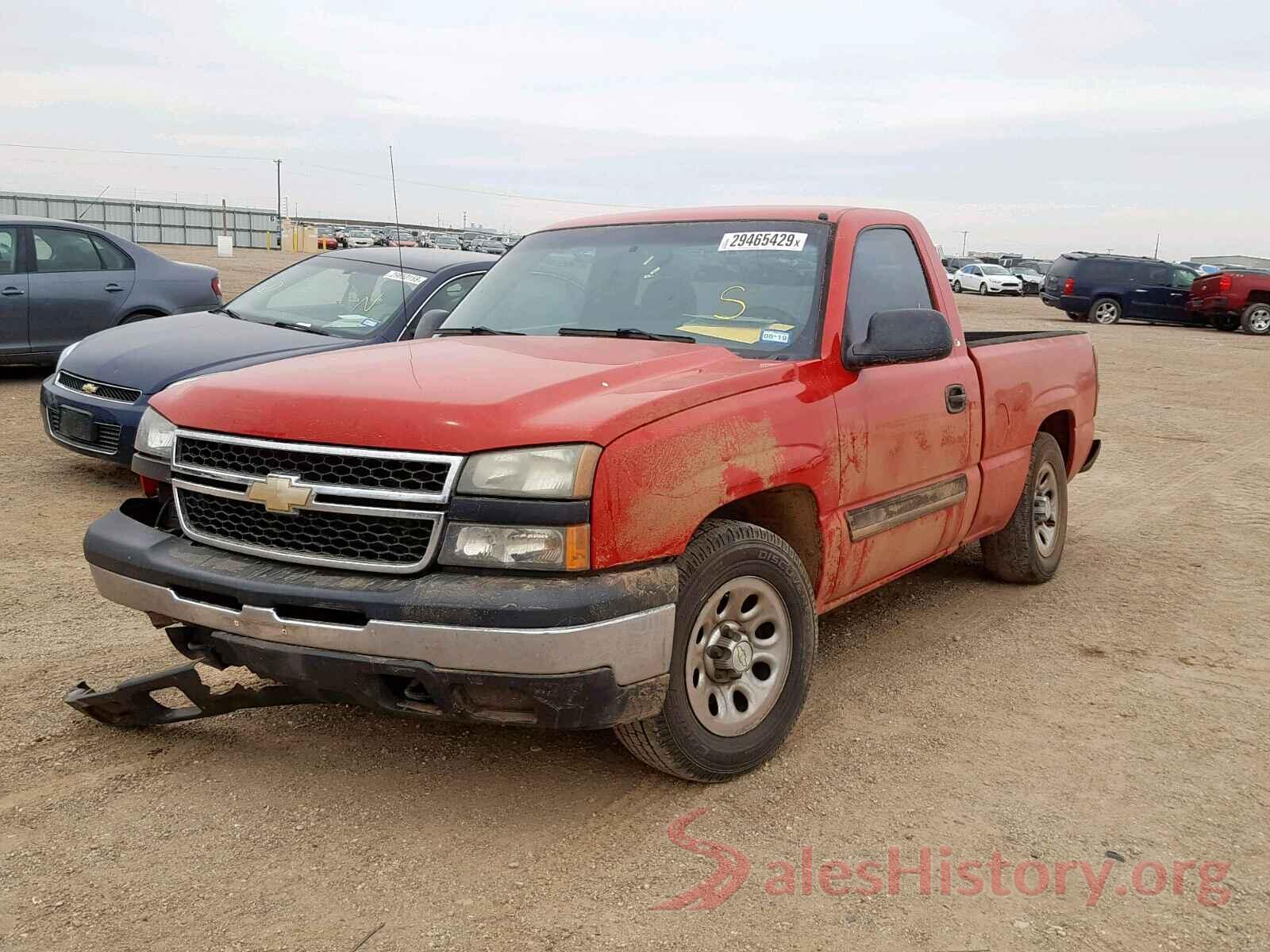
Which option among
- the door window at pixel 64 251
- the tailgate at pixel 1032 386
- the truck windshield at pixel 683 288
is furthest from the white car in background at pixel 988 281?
the truck windshield at pixel 683 288

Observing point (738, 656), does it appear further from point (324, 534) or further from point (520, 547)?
point (324, 534)

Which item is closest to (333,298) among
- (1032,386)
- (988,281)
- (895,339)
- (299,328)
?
(299,328)

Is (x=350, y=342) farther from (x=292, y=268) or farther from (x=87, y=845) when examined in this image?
(x=87, y=845)

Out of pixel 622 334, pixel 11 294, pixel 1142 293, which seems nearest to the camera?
pixel 622 334

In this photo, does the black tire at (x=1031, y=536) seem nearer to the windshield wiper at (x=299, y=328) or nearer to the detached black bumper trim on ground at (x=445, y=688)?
the detached black bumper trim on ground at (x=445, y=688)

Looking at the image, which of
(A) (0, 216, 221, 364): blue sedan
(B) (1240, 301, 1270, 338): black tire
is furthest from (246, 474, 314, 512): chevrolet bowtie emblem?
(B) (1240, 301, 1270, 338): black tire

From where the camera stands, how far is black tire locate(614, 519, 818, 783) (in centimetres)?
339

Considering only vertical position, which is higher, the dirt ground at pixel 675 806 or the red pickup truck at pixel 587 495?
the red pickup truck at pixel 587 495

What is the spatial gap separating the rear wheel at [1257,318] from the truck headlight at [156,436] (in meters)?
28.5

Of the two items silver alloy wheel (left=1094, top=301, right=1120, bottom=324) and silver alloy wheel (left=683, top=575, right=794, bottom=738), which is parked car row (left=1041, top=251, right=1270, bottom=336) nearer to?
silver alloy wheel (left=1094, top=301, right=1120, bottom=324)

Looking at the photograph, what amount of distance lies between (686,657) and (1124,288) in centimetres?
2850

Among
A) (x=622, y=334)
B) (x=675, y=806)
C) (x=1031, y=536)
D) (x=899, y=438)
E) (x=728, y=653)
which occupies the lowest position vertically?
(x=675, y=806)

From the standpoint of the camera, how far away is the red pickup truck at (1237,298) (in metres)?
27.3

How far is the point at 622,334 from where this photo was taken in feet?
14.0
